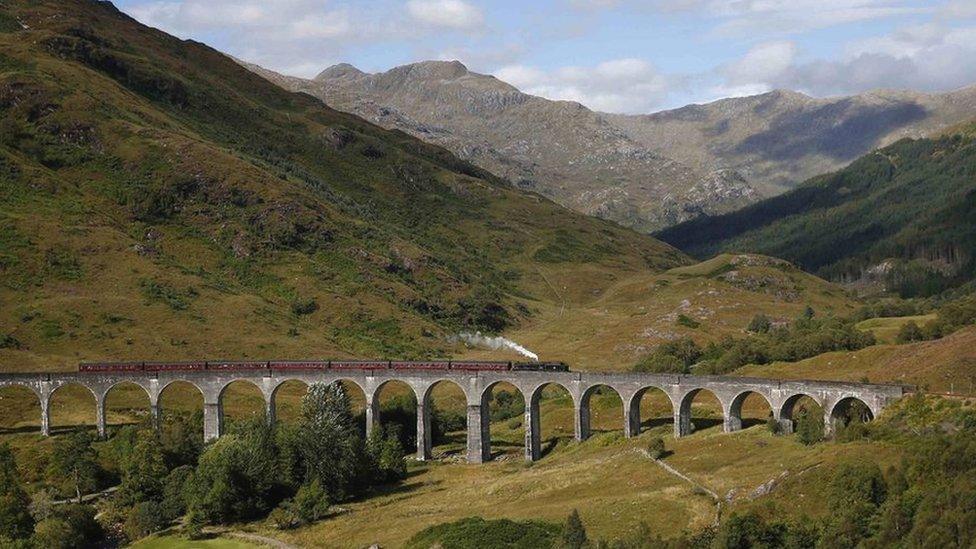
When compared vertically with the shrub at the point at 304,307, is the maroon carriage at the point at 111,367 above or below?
below

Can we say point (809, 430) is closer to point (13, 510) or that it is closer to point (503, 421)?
point (503, 421)

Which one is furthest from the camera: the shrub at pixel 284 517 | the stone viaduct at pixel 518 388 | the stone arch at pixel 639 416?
the stone arch at pixel 639 416

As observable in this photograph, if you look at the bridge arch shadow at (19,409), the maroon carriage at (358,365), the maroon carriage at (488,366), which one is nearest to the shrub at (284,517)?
the maroon carriage at (488,366)

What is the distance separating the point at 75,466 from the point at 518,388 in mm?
43242

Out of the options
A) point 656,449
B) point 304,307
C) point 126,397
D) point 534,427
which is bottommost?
point 656,449

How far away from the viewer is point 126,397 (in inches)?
5074

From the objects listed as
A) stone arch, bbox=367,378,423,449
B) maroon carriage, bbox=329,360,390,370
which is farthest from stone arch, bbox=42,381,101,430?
stone arch, bbox=367,378,423,449

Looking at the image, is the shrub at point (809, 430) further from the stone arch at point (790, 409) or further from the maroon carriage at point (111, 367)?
the maroon carriage at point (111, 367)

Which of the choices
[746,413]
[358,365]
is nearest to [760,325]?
[746,413]

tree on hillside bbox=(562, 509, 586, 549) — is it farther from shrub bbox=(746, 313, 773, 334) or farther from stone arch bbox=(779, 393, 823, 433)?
shrub bbox=(746, 313, 773, 334)

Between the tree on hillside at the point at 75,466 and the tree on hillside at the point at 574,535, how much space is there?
51095mm

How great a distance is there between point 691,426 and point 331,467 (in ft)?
111

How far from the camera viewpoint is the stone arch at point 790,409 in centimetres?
8800

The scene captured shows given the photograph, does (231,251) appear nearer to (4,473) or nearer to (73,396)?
(73,396)
